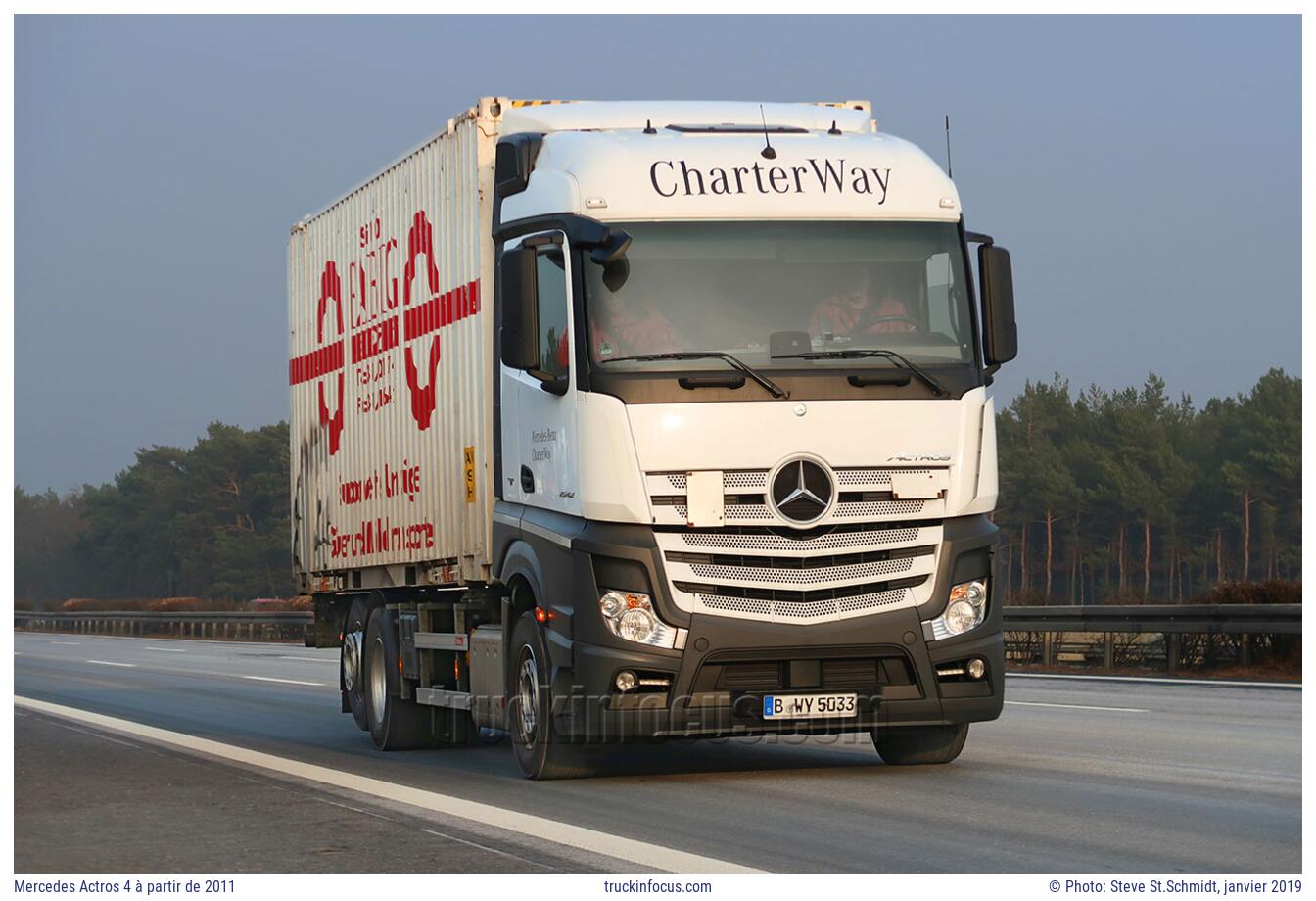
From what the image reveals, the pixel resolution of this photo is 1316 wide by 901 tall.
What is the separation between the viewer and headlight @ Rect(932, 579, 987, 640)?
1134 centimetres

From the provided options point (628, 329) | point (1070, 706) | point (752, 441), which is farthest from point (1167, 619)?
point (628, 329)

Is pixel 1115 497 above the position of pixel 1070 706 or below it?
above

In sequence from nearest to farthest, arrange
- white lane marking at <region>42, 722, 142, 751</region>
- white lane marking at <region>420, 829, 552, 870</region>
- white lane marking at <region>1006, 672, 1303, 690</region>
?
white lane marking at <region>420, 829, 552, 870</region> < white lane marking at <region>42, 722, 142, 751</region> < white lane marking at <region>1006, 672, 1303, 690</region>

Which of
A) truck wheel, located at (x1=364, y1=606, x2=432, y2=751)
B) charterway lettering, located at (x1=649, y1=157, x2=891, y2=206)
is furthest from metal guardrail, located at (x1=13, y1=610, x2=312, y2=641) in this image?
charterway lettering, located at (x1=649, y1=157, x2=891, y2=206)

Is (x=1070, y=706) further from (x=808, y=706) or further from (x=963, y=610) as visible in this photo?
(x=808, y=706)

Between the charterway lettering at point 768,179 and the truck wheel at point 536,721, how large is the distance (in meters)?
2.66

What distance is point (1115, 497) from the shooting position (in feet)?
365

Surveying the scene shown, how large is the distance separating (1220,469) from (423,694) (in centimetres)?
9703

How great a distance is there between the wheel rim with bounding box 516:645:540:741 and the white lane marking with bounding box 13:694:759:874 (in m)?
0.80

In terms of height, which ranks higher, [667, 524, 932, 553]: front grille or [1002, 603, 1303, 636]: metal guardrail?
[667, 524, 932, 553]: front grille

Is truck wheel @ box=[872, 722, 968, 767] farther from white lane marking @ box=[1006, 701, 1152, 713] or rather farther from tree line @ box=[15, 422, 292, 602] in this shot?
tree line @ box=[15, 422, 292, 602]

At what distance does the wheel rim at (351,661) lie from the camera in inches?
640

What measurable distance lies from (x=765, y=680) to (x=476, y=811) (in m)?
1.88

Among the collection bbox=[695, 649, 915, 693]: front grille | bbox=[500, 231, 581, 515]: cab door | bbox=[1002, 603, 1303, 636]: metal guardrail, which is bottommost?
bbox=[695, 649, 915, 693]: front grille
